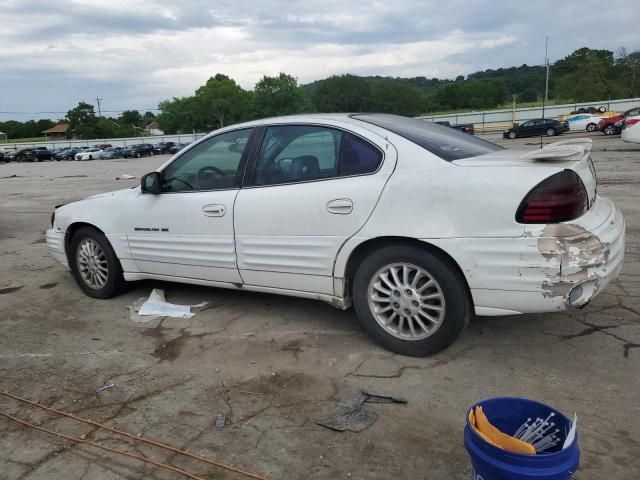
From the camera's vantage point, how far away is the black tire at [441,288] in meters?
3.36

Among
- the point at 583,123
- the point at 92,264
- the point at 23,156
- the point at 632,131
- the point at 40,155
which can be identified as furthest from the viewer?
the point at 40,155

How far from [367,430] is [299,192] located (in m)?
1.71

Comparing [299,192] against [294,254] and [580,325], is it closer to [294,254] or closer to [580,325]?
[294,254]

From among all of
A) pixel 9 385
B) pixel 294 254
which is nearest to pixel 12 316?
pixel 9 385

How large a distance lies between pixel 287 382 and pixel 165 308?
6.26ft

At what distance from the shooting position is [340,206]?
3.64m

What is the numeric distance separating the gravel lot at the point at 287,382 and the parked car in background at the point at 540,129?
33542 millimetres

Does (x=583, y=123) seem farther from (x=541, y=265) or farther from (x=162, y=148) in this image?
(x=162, y=148)

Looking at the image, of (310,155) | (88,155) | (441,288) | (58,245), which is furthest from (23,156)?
(441,288)

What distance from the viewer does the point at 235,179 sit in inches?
166

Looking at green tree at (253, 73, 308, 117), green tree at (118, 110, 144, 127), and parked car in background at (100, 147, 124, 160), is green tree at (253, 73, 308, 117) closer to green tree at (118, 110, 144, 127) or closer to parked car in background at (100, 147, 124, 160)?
parked car in background at (100, 147, 124, 160)

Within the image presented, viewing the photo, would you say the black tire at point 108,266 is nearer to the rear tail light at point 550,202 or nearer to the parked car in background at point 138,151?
the rear tail light at point 550,202

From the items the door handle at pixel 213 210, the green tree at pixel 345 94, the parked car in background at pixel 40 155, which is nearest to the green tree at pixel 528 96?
the green tree at pixel 345 94

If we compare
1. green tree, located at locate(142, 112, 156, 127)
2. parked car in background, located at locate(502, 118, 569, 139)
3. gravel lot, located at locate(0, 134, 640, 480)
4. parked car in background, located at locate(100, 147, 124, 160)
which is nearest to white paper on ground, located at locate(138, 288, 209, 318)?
gravel lot, located at locate(0, 134, 640, 480)
